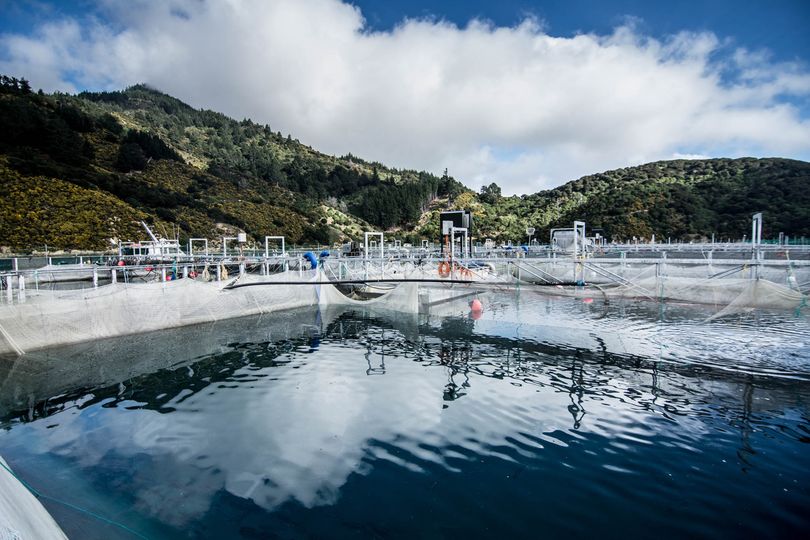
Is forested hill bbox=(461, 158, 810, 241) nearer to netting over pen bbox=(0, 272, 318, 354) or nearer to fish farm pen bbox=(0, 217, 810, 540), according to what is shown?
fish farm pen bbox=(0, 217, 810, 540)

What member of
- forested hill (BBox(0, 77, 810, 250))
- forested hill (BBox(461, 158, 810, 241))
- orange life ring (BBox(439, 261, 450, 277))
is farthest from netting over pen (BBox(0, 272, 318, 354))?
forested hill (BBox(461, 158, 810, 241))

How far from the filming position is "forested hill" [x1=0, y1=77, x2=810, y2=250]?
135ft

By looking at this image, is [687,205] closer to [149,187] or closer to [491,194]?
[491,194]

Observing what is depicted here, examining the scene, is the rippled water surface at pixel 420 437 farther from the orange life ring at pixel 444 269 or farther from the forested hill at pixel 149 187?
the forested hill at pixel 149 187

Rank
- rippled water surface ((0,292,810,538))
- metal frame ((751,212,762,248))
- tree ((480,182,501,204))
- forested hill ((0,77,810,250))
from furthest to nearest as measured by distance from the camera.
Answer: tree ((480,182,501,204)), forested hill ((0,77,810,250)), metal frame ((751,212,762,248)), rippled water surface ((0,292,810,538))

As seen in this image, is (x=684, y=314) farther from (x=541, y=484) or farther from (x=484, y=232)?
(x=484, y=232)

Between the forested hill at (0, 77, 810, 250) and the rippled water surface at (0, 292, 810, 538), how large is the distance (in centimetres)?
3623

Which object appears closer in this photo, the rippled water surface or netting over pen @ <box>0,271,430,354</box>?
the rippled water surface

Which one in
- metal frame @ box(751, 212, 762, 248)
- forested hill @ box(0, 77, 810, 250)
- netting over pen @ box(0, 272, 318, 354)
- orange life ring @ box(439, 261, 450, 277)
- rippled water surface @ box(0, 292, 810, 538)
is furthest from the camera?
forested hill @ box(0, 77, 810, 250)

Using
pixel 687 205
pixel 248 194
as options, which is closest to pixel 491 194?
pixel 687 205

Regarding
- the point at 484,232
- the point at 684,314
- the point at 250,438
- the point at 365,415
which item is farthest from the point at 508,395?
the point at 484,232

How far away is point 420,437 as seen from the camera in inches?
269

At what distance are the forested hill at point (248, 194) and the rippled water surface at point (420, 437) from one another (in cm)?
3623

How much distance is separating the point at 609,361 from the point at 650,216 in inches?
2867
